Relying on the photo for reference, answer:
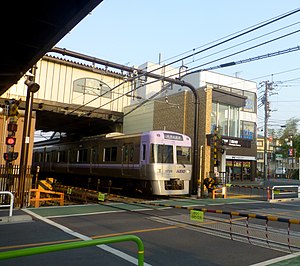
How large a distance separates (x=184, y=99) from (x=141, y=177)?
315 inches

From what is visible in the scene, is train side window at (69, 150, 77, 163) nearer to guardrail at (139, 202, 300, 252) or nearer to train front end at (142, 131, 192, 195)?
train front end at (142, 131, 192, 195)

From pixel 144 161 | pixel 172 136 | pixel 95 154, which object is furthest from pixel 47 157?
pixel 172 136

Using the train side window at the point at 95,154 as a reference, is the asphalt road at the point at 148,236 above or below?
below

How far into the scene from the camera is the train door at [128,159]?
17.0m

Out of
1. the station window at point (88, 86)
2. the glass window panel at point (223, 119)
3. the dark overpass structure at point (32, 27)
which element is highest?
the station window at point (88, 86)

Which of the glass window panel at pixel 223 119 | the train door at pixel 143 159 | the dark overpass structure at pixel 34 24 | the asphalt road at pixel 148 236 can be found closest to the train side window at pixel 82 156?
the train door at pixel 143 159

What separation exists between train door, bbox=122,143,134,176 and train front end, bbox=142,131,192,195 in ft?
3.86

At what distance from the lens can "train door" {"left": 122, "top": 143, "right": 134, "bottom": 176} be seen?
55.6 ft

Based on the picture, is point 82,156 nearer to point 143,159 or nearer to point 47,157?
point 143,159

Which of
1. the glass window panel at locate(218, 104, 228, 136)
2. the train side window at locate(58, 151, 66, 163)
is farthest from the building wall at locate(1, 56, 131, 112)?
the glass window panel at locate(218, 104, 228, 136)

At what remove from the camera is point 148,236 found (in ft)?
25.8

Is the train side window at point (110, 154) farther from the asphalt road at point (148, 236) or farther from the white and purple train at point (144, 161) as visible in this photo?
the asphalt road at point (148, 236)

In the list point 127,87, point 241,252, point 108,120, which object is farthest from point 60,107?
point 241,252

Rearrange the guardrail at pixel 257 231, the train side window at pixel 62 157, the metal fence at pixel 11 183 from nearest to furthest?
the guardrail at pixel 257 231 < the metal fence at pixel 11 183 < the train side window at pixel 62 157
